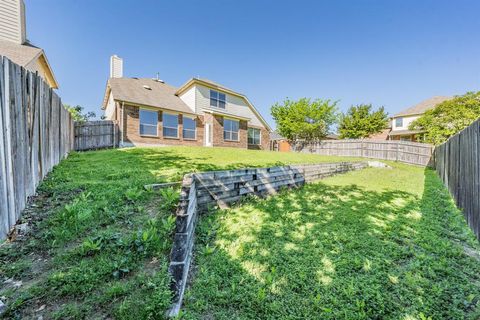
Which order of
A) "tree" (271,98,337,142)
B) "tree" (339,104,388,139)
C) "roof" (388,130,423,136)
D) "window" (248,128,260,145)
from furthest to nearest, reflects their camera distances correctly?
1. "tree" (339,104,388,139)
2. "roof" (388,130,423,136)
3. "tree" (271,98,337,142)
4. "window" (248,128,260,145)

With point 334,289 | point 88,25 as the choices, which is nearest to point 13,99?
point 334,289

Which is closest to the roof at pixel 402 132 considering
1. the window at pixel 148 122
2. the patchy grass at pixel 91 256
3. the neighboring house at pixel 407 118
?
the neighboring house at pixel 407 118

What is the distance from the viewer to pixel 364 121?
25875mm

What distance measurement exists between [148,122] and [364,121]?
23782 millimetres

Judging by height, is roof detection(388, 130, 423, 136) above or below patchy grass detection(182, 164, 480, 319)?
above

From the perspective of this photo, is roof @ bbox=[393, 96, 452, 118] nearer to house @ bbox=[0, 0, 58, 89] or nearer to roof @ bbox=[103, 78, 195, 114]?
roof @ bbox=[103, 78, 195, 114]

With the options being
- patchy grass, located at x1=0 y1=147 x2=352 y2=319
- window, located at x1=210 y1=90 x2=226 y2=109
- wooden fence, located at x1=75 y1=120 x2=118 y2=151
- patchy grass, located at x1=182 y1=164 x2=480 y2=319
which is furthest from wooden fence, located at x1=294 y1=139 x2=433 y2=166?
patchy grass, located at x1=0 y1=147 x2=352 y2=319

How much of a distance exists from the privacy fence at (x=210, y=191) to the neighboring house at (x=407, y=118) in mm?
26110

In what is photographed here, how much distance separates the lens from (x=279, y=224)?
3.42 m

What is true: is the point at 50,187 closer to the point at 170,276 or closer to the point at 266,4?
the point at 170,276

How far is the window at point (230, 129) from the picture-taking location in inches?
658

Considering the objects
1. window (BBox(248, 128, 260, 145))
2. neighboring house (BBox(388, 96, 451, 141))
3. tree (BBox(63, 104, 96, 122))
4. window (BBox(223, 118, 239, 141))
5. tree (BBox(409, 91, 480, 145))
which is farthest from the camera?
neighboring house (BBox(388, 96, 451, 141))

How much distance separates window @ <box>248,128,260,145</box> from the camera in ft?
62.7

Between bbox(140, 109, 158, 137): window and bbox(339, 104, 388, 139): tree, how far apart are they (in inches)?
896
